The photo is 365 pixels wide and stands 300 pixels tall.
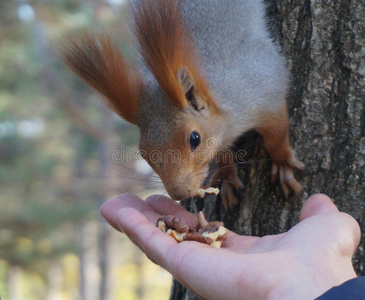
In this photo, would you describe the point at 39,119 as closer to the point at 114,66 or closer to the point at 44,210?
the point at 44,210

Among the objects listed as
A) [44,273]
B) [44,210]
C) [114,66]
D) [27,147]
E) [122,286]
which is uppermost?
[114,66]

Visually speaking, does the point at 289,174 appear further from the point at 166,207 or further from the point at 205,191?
the point at 166,207

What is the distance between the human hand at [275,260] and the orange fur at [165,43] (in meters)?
0.39

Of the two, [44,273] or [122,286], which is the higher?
[44,273]

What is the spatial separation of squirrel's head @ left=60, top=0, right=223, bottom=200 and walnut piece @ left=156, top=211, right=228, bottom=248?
0.09 meters

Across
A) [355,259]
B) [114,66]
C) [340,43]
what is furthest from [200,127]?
[355,259]

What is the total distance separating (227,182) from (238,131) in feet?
0.49

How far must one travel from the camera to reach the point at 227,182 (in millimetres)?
1339

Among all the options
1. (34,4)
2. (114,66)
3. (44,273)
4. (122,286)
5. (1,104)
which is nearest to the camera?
(114,66)

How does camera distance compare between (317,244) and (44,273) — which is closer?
(317,244)

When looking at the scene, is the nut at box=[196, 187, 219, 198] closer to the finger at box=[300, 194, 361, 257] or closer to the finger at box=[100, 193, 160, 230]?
the finger at box=[100, 193, 160, 230]

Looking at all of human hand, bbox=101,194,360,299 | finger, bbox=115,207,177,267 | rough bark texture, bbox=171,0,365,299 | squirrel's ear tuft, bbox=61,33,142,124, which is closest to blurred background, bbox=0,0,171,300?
squirrel's ear tuft, bbox=61,33,142,124

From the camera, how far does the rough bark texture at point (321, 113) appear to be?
1.15 metres

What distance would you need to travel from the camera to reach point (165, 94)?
1271 millimetres
